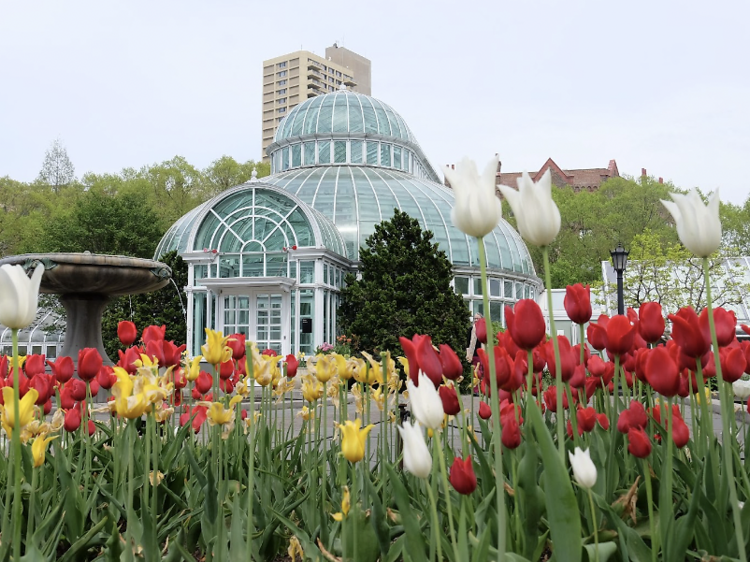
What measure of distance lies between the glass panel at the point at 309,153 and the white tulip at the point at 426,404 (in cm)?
2862

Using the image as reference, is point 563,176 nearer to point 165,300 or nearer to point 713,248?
point 165,300

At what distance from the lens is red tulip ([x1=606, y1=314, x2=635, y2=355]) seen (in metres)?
2.05

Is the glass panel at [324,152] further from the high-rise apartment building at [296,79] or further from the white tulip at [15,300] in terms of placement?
the high-rise apartment building at [296,79]

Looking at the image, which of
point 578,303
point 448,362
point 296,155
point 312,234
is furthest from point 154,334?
point 296,155

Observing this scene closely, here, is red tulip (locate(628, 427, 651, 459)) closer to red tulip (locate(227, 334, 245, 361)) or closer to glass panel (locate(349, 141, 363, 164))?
red tulip (locate(227, 334, 245, 361))

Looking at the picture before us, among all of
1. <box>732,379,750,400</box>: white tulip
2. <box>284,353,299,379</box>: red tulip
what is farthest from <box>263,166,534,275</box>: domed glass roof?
Result: <box>732,379,750,400</box>: white tulip

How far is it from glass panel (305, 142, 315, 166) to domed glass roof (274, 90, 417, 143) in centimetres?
49

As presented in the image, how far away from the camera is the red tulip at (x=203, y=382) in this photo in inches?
113

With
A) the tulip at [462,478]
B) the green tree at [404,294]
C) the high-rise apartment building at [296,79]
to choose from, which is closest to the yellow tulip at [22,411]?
the tulip at [462,478]

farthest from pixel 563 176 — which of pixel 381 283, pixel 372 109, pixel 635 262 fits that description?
pixel 381 283

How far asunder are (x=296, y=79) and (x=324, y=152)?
8244cm

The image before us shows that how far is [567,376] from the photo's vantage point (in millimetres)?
2068

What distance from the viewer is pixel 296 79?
107188mm

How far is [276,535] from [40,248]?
93.1 feet
